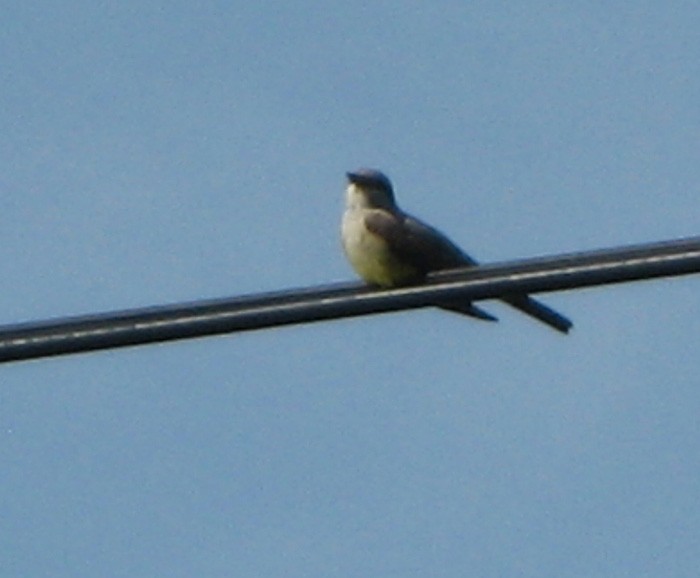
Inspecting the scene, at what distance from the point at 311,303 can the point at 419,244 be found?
173 inches

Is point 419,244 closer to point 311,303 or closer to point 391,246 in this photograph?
point 391,246

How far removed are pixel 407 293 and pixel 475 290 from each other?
37 centimetres

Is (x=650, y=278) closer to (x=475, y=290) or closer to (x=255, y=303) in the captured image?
(x=475, y=290)

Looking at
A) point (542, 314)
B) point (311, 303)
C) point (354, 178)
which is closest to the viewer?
point (311, 303)

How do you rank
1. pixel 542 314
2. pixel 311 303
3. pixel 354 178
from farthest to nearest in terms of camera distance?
pixel 354 178, pixel 542 314, pixel 311 303

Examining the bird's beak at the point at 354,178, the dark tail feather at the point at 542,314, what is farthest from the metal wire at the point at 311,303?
the bird's beak at the point at 354,178

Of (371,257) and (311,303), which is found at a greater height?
(371,257)

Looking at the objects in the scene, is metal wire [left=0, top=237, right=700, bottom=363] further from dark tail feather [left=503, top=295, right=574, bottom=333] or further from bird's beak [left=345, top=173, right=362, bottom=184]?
bird's beak [left=345, top=173, right=362, bottom=184]

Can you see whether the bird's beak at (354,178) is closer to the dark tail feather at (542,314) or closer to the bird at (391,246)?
the bird at (391,246)

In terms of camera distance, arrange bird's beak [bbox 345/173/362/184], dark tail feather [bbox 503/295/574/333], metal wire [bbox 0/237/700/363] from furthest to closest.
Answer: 1. bird's beak [bbox 345/173/362/184]
2. dark tail feather [bbox 503/295/574/333]
3. metal wire [bbox 0/237/700/363]

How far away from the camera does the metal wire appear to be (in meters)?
8.54

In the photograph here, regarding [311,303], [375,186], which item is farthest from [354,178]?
[311,303]

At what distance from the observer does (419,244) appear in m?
13.3

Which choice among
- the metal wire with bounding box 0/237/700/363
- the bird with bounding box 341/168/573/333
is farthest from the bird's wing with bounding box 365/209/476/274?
the metal wire with bounding box 0/237/700/363
